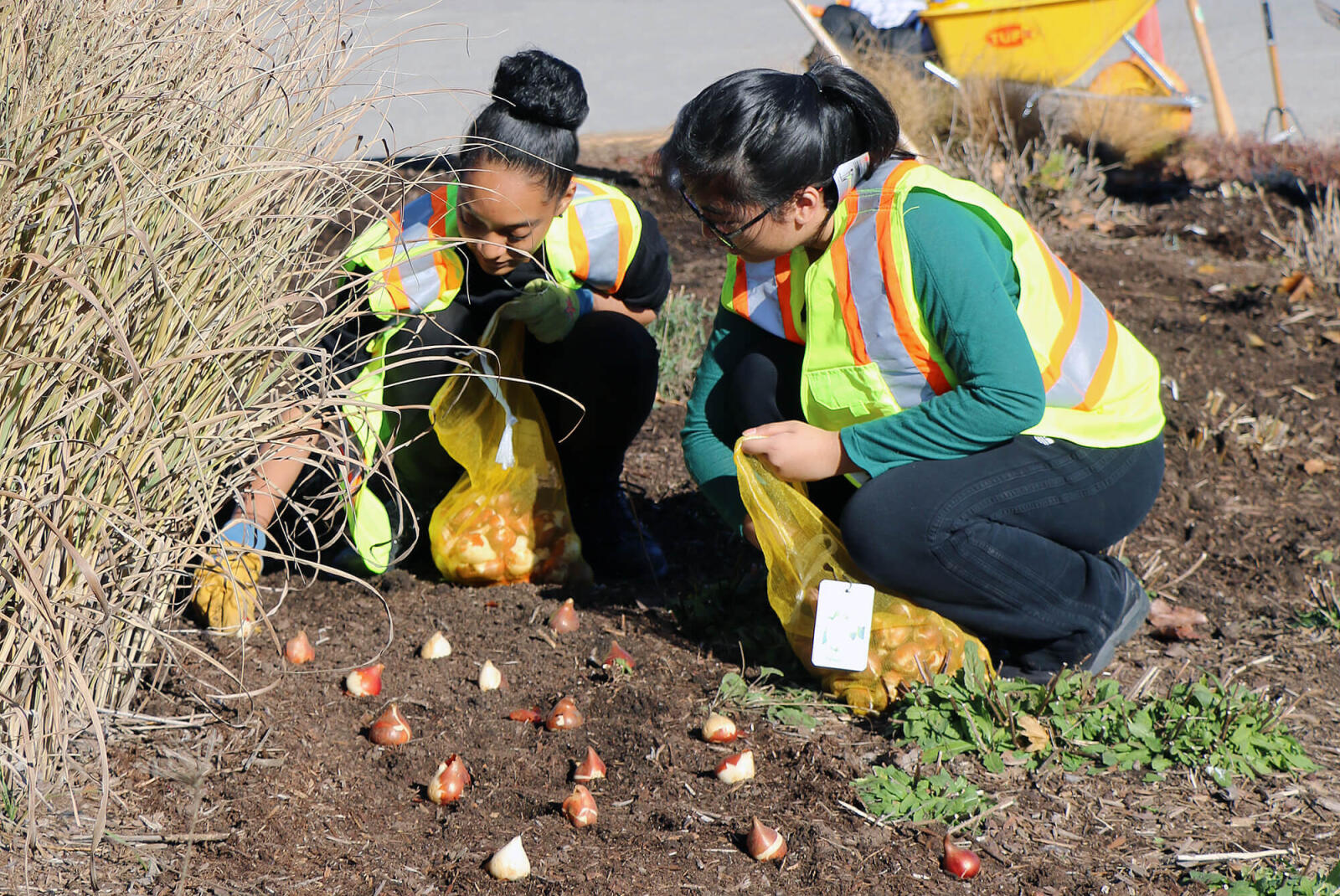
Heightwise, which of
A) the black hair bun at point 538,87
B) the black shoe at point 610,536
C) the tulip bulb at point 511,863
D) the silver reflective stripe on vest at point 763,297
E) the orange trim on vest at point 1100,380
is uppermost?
the black hair bun at point 538,87

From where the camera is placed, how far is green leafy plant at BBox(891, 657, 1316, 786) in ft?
6.55

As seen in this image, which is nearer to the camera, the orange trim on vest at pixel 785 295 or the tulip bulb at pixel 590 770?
the tulip bulb at pixel 590 770

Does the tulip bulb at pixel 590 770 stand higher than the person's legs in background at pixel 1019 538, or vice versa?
the person's legs in background at pixel 1019 538

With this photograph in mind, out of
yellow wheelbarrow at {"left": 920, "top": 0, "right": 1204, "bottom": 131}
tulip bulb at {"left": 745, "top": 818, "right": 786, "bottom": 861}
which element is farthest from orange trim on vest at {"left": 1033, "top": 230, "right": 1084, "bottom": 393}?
yellow wheelbarrow at {"left": 920, "top": 0, "right": 1204, "bottom": 131}

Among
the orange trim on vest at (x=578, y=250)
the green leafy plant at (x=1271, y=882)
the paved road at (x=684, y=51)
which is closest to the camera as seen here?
the green leafy plant at (x=1271, y=882)

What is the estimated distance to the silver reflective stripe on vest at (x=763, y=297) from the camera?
7.85ft

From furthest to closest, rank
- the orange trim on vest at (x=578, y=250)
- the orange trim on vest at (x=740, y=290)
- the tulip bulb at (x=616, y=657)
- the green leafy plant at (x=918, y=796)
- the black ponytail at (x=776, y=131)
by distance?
the orange trim on vest at (x=578, y=250), the orange trim on vest at (x=740, y=290), the tulip bulb at (x=616, y=657), the black ponytail at (x=776, y=131), the green leafy plant at (x=918, y=796)

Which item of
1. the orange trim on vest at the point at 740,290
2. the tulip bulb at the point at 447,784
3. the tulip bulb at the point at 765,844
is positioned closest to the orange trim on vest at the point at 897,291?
the orange trim on vest at the point at 740,290

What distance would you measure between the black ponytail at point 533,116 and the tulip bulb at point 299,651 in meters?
1.01

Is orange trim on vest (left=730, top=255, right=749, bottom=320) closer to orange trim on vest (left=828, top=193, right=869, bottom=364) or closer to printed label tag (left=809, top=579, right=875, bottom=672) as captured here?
orange trim on vest (left=828, top=193, right=869, bottom=364)

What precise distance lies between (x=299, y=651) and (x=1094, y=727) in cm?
147

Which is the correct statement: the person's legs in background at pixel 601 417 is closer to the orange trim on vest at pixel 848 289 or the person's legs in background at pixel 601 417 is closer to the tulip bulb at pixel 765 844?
the orange trim on vest at pixel 848 289

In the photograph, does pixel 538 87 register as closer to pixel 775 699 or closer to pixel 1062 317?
pixel 1062 317

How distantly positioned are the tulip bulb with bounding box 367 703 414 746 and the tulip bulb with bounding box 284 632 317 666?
28 cm
